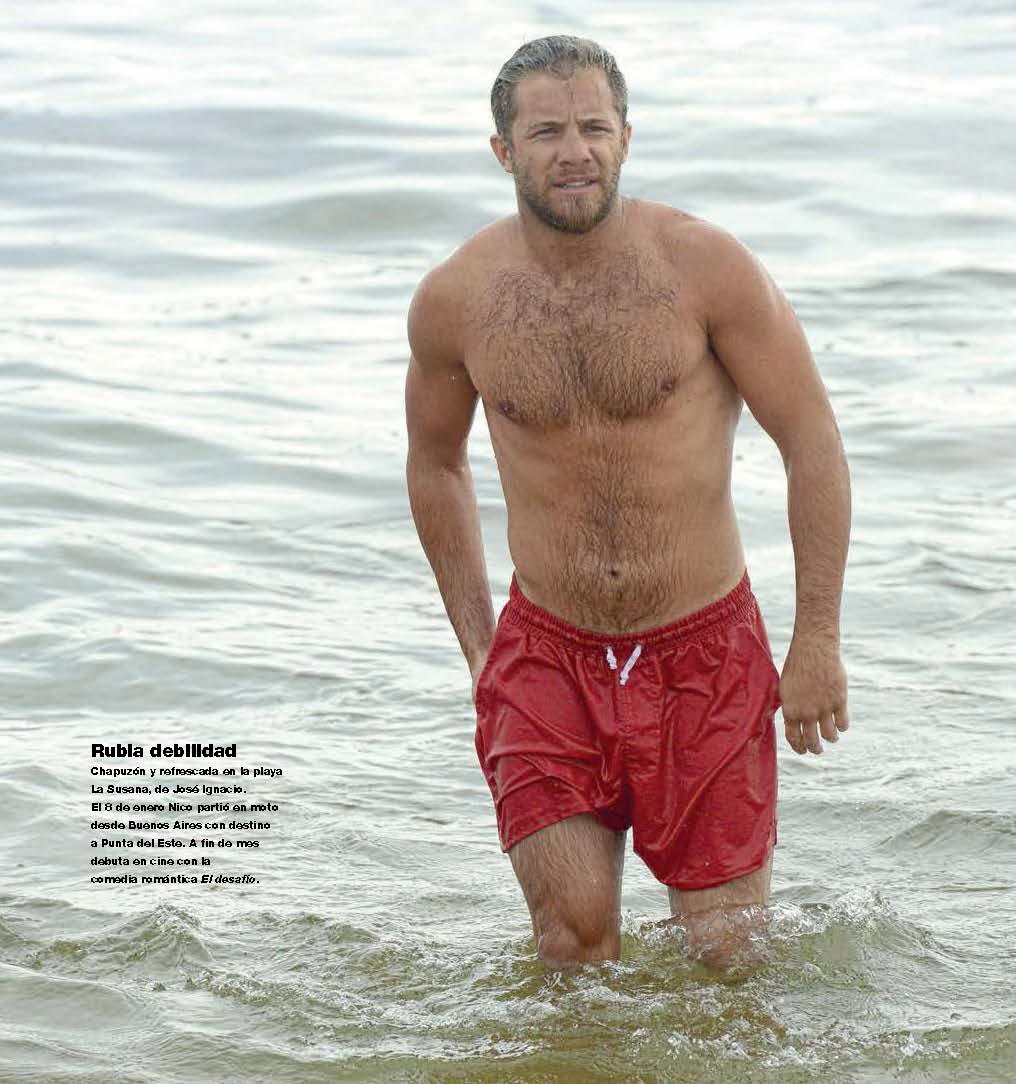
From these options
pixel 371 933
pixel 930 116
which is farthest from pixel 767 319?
pixel 930 116

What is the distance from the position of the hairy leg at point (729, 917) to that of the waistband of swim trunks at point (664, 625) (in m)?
0.55

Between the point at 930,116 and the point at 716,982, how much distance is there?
50.1 ft

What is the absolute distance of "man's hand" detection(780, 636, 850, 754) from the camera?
16.0ft

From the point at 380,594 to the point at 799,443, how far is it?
14.5ft

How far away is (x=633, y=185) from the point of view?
17.4 m

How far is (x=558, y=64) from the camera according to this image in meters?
4.74

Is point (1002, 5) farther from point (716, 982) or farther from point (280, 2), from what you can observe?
point (716, 982)

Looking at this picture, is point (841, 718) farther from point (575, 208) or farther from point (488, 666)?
point (575, 208)

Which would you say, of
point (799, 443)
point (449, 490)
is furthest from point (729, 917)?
point (449, 490)

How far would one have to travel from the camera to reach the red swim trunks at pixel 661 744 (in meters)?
4.91

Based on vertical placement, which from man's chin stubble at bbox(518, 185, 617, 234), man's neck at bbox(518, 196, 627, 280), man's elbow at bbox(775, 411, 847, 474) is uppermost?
man's chin stubble at bbox(518, 185, 617, 234)

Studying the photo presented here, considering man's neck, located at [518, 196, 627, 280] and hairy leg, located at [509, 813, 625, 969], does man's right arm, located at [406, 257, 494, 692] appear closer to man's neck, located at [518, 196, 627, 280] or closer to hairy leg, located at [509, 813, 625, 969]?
man's neck, located at [518, 196, 627, 280]

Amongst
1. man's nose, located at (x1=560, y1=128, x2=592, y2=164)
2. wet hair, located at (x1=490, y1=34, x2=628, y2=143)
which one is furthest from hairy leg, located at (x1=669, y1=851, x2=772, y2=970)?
wet hair, located at (x1=490, y1=34, x2=628, y2=143)

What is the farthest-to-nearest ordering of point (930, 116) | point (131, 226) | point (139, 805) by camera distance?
1. point (930, 116)
2. point (131, 226)
3. point (139, 805)
